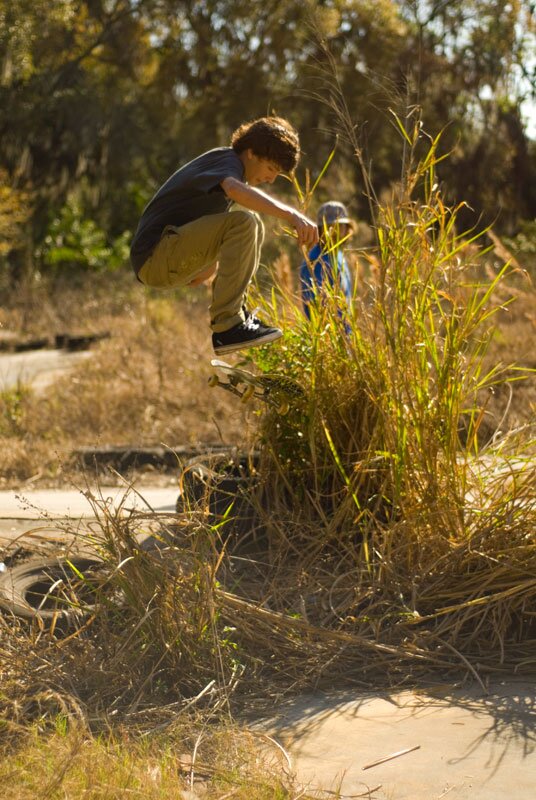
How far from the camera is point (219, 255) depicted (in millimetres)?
5043

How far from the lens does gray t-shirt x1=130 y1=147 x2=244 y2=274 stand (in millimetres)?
4902

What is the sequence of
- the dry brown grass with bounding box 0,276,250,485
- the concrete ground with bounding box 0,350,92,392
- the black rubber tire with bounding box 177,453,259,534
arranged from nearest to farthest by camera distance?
the black rubber tire with bounding box 177,453,259,534, the dry brown grass with bounding box 0,276,250,485, the concrete ground with bounding box 0,350,92,392

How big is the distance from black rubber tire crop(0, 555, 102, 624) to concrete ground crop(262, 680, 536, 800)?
3.47 feet

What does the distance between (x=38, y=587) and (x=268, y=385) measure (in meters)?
1.36

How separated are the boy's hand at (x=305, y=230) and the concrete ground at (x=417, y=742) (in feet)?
5.79

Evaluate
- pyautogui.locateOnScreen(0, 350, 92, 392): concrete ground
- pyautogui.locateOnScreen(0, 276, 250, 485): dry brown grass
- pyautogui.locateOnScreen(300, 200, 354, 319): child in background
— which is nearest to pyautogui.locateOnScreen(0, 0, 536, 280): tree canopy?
pyautogui.locateOnScreen(0, 350, 92, 392): concrete ground

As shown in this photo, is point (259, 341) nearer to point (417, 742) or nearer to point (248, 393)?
point (248, 393)

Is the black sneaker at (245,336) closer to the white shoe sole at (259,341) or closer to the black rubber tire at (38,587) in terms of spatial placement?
the white shoe sole at (259,341)

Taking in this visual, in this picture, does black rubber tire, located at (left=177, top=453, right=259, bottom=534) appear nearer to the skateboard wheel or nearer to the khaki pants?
the skateboard wheel

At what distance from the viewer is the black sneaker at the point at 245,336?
495 centimetres

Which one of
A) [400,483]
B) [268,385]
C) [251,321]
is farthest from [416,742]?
[251,321]

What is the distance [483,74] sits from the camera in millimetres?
19891

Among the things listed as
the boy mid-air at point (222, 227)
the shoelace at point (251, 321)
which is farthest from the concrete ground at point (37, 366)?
the shoelace at point (251, 321)

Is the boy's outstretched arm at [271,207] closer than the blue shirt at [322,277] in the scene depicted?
Yes
